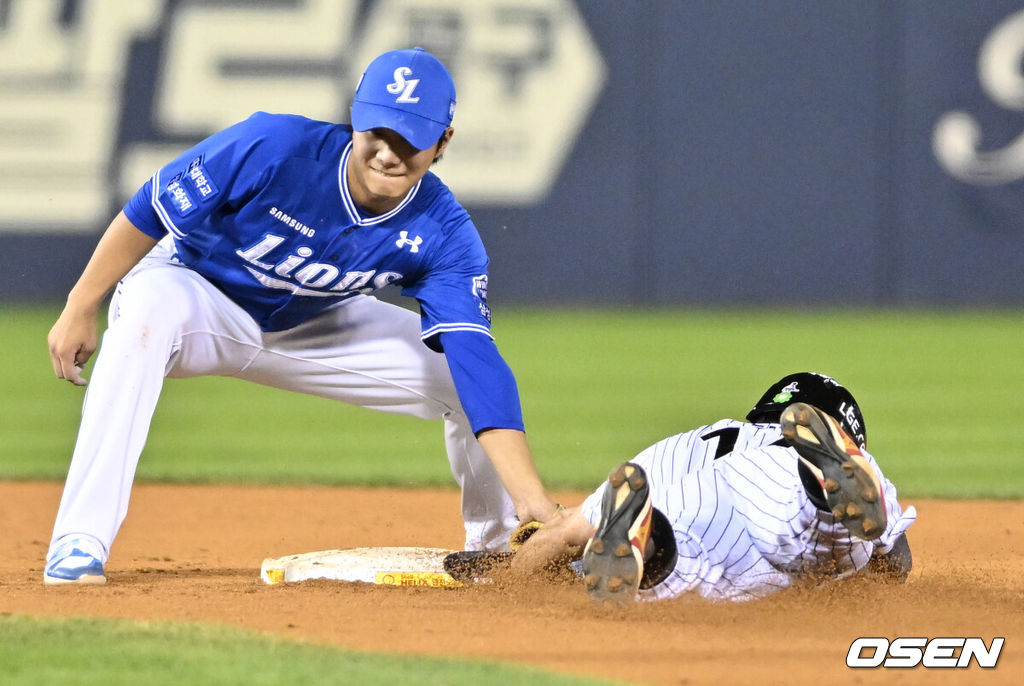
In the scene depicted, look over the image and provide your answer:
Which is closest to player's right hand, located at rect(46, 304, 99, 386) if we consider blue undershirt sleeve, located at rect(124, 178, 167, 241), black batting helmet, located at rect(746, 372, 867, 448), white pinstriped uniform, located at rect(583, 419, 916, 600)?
blue undershirt sleeve, located at rect(124, 178, 167, 241)

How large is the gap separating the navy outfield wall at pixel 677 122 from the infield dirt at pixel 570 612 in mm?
7507

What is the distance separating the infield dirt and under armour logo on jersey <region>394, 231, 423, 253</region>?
84 centimetres

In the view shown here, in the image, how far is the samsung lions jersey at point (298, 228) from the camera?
3.39m

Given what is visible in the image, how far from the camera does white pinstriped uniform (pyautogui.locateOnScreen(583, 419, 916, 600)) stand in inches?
121

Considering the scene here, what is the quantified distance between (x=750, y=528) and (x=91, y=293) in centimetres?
162

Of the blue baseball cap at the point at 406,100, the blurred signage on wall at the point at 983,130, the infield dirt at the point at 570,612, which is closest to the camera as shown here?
the infield dirt at the point at 570,612

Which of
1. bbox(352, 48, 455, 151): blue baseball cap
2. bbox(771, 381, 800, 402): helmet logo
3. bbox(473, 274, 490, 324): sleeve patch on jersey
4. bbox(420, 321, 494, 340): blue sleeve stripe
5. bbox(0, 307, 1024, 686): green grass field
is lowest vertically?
bbox(0, 307, 1024, 686): green grass field

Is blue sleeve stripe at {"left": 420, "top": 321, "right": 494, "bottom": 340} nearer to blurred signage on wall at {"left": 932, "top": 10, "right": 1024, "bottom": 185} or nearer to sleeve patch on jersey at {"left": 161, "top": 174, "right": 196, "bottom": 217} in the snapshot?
sleeve patch on jersey at {"left": 161, "top": 174, "right": 196, "bottom": 217}

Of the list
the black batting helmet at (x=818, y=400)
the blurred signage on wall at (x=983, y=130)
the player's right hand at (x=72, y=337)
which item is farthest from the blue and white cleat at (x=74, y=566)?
the blurred signage on wall at (x=983, y=130)

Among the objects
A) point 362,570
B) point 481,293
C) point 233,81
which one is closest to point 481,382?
point 481,293

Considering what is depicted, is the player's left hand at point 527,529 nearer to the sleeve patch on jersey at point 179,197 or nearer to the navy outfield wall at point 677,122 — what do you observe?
the sleeve patch on jersey at point 179,197

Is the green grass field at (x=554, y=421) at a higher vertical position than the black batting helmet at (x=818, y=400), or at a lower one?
lower

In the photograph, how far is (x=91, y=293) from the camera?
336cm

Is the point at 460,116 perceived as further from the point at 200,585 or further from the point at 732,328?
the point at 200,585
